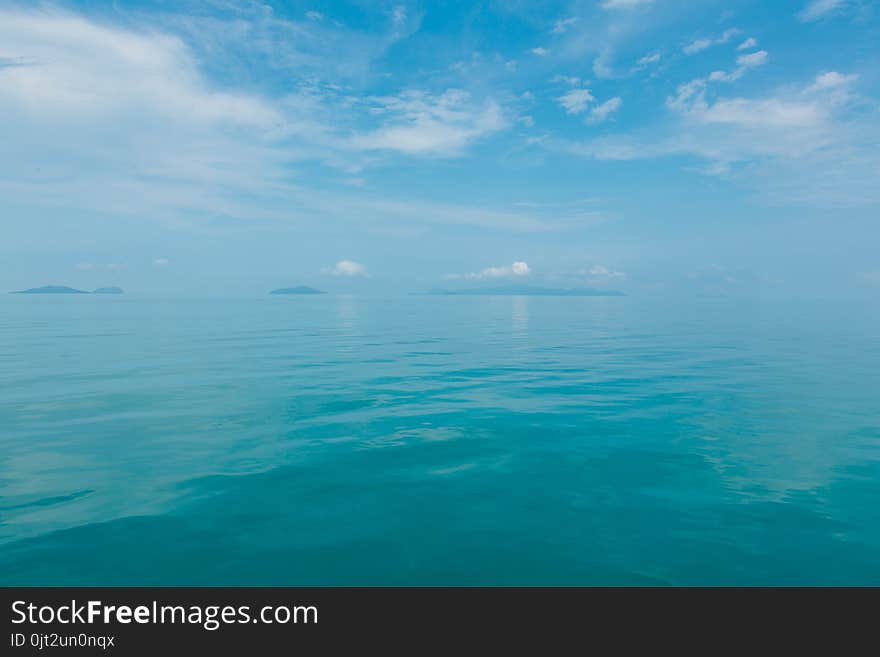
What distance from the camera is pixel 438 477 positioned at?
1218cm

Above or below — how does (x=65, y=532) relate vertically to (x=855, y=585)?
above

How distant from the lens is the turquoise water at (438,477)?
8.25 m

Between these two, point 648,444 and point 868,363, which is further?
point 868,363

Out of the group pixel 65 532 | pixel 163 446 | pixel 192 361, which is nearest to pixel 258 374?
pixel 192 361

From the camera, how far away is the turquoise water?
8.25m

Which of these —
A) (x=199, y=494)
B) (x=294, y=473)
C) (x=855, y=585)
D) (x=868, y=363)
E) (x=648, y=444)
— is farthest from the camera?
(x=868, y=363)

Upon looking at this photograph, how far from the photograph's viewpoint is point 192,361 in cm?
3086

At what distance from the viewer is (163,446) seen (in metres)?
14.4

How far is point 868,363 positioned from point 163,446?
38503 millimetres

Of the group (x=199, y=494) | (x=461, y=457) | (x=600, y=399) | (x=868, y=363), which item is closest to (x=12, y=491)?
(x=199, y=494)
